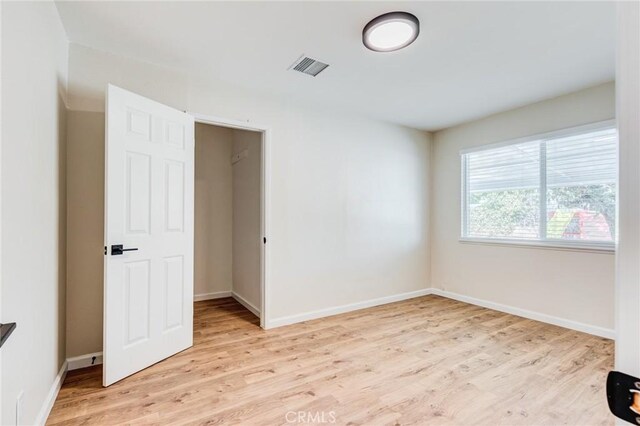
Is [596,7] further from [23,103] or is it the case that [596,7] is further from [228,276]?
[228,276]

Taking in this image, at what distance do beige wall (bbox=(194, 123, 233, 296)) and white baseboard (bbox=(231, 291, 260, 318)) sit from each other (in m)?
0.26

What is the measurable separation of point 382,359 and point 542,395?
3.70 feet

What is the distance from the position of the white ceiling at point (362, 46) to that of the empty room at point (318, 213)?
0.8 inches

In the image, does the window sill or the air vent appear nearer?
the air vent

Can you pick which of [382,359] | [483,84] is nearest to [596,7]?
[483,84]

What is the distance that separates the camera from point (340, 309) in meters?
3.85

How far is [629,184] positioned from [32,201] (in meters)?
2.34

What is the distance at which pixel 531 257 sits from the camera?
3.63 meters

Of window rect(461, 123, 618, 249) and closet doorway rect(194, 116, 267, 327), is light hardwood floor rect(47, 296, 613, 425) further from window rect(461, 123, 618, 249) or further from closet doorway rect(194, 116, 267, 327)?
closet doorway rect(194, 116, 267, 327)

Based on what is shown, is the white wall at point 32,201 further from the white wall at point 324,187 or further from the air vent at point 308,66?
the air vent at point 308,66

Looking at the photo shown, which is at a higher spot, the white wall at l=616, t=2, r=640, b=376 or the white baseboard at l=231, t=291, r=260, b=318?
the white wall at l=616, t=2, r=640, b=376

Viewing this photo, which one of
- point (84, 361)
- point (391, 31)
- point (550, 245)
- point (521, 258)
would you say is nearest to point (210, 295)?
point (84, 361)

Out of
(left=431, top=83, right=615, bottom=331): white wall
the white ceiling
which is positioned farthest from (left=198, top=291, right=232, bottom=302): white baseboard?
(left=431, top=83, right=615, bottom=331): white wall

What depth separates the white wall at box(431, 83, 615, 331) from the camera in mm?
3115
